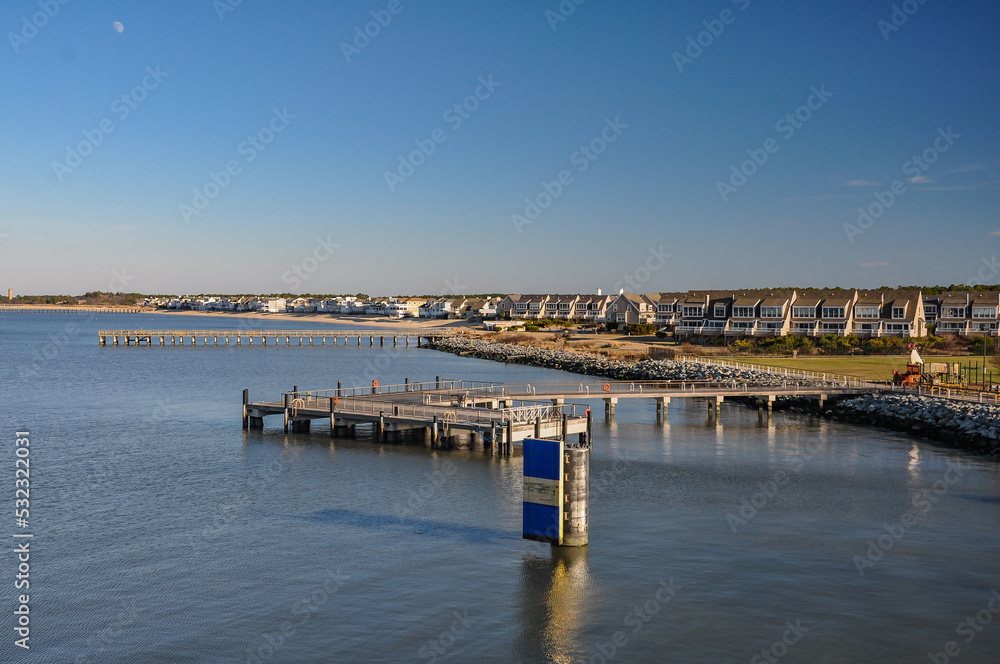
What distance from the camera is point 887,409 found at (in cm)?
4519

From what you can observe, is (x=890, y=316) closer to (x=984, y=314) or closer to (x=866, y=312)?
(x=866, y=312)

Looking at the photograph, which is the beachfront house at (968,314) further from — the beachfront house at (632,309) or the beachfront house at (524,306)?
the beachfront house at (524,306)

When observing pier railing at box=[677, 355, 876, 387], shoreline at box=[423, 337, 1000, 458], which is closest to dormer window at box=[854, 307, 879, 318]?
pier railing at box=[677, 355, 876, 387]

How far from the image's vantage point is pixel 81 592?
744 inches

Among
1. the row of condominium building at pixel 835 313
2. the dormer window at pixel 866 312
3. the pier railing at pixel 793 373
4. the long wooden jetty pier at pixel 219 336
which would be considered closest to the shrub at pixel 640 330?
the row of condominium building at pixel 835 313

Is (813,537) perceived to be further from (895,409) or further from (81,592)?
(895,409)

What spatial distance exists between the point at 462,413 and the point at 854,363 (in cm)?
4473

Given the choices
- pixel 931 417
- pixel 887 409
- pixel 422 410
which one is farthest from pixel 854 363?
pixel 422 410

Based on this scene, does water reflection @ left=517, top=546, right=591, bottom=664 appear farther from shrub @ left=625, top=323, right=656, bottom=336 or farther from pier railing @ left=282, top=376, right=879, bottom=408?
shrub @ left=625, top=323, right=656, bottom=336

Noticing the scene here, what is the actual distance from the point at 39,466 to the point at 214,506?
11173 mm
